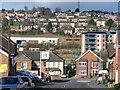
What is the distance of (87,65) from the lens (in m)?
80.6

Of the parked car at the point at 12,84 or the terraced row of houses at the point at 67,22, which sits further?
the terraced row of houses at the point at 67,22

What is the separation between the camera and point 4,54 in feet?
131

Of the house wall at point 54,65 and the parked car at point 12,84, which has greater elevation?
the house wall at point 54,65

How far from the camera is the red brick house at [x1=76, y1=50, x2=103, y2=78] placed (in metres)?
78.8

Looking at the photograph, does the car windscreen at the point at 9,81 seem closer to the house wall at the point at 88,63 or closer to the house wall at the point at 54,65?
the house wall at the point at 54,65

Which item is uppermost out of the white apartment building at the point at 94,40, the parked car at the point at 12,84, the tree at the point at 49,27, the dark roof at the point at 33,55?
the tree at the point at 49,27

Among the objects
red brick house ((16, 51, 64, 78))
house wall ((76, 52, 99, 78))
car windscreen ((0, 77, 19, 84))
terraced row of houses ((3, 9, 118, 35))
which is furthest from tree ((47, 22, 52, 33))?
car windscreen ((0, 77, 19, 84))

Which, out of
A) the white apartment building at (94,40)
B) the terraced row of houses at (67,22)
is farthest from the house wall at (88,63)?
the terraced row of houses at (67,22)

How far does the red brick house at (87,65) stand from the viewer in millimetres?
78750

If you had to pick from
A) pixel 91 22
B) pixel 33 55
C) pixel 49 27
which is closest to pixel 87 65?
pixel 33 55

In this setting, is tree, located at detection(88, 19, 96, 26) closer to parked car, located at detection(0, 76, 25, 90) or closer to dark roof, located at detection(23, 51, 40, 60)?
dark roof, located at detection(23, 51, 40, 60)

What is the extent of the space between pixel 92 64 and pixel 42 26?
58.6m

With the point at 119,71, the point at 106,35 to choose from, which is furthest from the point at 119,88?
the point at 106,35

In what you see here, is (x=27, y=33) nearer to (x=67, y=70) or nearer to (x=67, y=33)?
(x=67, y=33)
